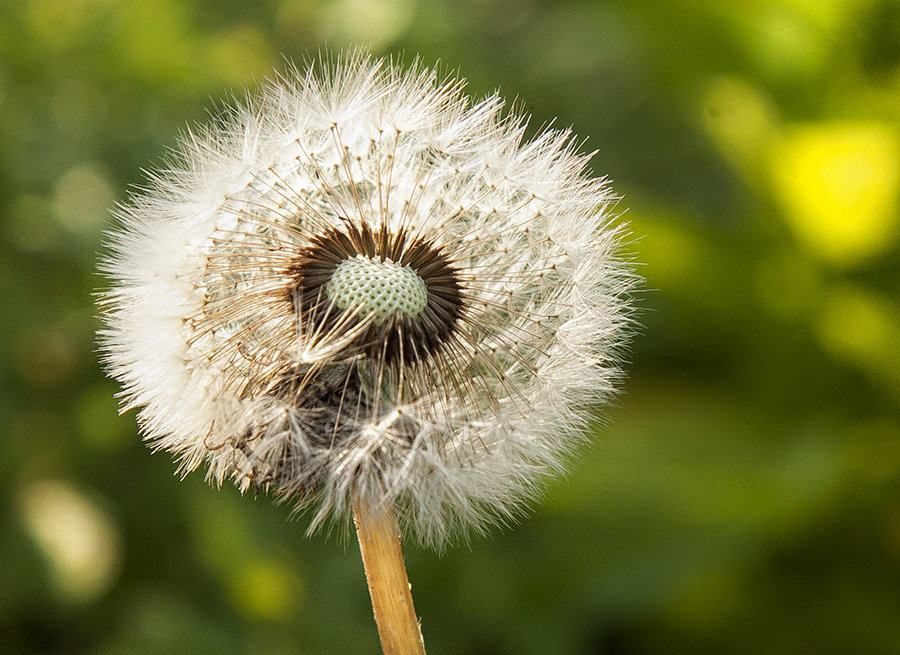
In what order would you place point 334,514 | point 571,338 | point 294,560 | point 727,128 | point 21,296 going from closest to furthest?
point 334,514, point 571,338, point 294,560, point 21,296, point 727,128

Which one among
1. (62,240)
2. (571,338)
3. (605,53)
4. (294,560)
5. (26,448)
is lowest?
(294,560)

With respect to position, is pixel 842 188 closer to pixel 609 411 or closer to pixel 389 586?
pixel 609 411

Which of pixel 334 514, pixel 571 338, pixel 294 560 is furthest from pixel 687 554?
pixel 334 514

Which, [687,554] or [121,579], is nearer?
[687,554]

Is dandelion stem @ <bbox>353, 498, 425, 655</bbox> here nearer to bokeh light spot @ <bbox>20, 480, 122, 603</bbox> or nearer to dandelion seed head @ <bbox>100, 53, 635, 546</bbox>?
dandelion seed head @ <bbox>100, 53, 635, 546</bbox>

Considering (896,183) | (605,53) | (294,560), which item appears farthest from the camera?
(605,53)

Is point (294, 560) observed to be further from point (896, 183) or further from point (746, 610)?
point (896, 183)

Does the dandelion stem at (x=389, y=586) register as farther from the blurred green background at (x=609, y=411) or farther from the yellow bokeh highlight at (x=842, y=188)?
the yellow bokeh highlight at (x=842, y=188)
